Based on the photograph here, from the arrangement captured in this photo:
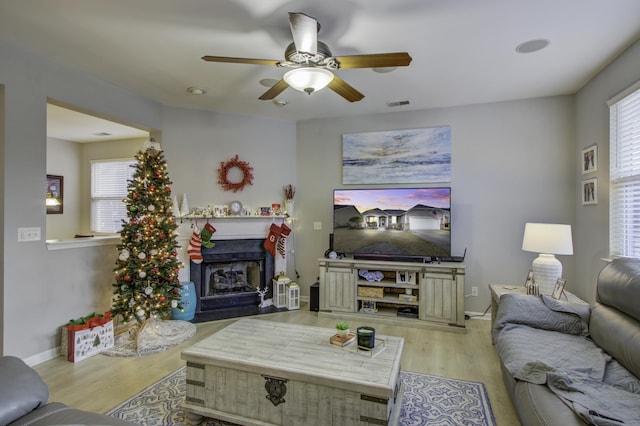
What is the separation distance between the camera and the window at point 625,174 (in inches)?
108

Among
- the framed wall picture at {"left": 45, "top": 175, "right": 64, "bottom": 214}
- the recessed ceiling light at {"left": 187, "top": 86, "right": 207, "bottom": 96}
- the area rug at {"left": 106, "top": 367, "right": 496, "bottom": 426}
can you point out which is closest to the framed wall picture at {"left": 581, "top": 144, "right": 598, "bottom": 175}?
the area rug at {"left": 106, "top": 367, "right": 496, "bottom": 426}

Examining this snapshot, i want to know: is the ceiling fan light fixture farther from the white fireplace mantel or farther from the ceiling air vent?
the white fireplace mantel

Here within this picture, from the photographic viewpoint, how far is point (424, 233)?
4.09 m

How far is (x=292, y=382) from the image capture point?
6.27ft

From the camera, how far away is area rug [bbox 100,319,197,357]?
322 centimetres

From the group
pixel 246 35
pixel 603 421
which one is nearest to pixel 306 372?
pixel 603 421

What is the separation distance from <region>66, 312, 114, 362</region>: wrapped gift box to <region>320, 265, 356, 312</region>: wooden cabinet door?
7.64ft

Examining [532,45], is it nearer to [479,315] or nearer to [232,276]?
[479,315]

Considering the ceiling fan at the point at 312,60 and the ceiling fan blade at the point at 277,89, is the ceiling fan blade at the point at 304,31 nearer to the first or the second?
the ceiling fan at the point at 312,60

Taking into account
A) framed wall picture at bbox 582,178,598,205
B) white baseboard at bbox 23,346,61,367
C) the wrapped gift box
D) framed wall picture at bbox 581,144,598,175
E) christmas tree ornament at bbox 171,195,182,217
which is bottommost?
white baseboard at bbox 23,346,61,367

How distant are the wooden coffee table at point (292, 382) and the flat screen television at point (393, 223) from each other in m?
1.98

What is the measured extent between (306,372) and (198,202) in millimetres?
3199

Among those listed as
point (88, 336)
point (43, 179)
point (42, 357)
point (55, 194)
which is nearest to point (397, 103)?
point (43, 179)

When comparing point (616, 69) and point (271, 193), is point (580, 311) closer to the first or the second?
point (616, 69)
